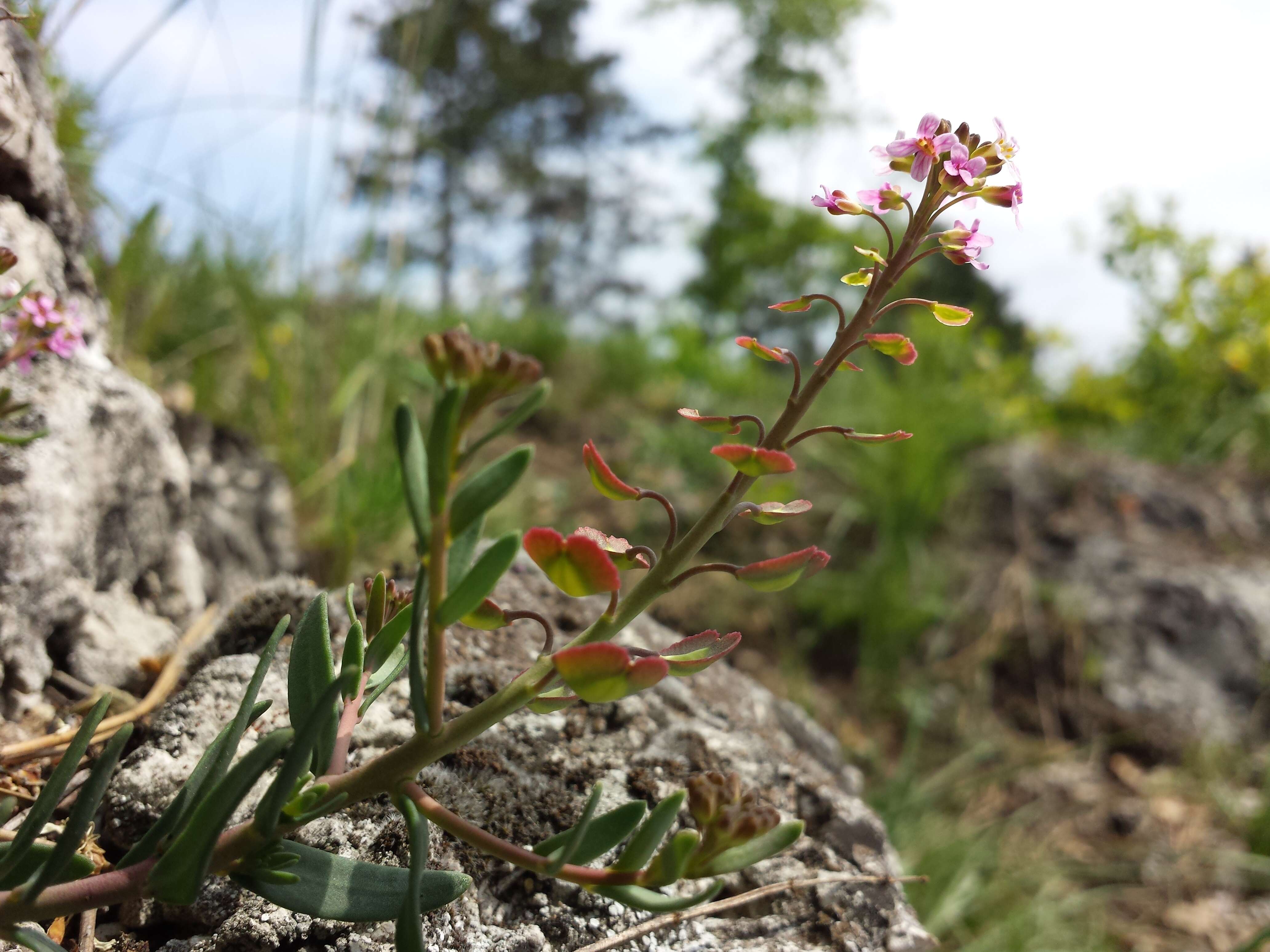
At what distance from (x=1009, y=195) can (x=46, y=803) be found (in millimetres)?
773

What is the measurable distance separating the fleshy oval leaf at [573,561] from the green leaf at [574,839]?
0.41ft

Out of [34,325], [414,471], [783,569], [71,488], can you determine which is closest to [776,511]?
[783,569]

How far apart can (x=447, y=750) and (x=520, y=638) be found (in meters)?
0.51

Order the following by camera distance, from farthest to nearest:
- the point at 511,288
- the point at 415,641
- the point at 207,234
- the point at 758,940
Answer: the point at 511,288 < the point at 207,234 < the point at 758,940 < the point at 415,641

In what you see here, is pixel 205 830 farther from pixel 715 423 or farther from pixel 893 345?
pixel 893 345

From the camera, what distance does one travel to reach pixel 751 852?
0.51m

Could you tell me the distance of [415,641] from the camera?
19.6 inches

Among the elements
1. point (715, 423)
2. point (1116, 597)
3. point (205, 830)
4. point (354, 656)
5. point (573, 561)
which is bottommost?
point (205, 830)

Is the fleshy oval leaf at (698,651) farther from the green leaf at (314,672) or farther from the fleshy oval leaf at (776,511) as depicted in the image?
the green leaf at (314,672)

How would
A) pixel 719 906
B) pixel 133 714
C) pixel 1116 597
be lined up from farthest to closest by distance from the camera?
1. pixel 1116 597
2. pixel 133 714
3. pixel 719 906

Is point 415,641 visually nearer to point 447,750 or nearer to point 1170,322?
point 447,750

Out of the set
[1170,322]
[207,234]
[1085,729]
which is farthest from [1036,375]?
[207,234]

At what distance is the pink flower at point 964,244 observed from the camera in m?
0.58

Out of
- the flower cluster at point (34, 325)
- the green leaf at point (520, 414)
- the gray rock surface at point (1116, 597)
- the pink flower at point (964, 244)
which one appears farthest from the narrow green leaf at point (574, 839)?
the gray rock surface at point (1116, 597)
